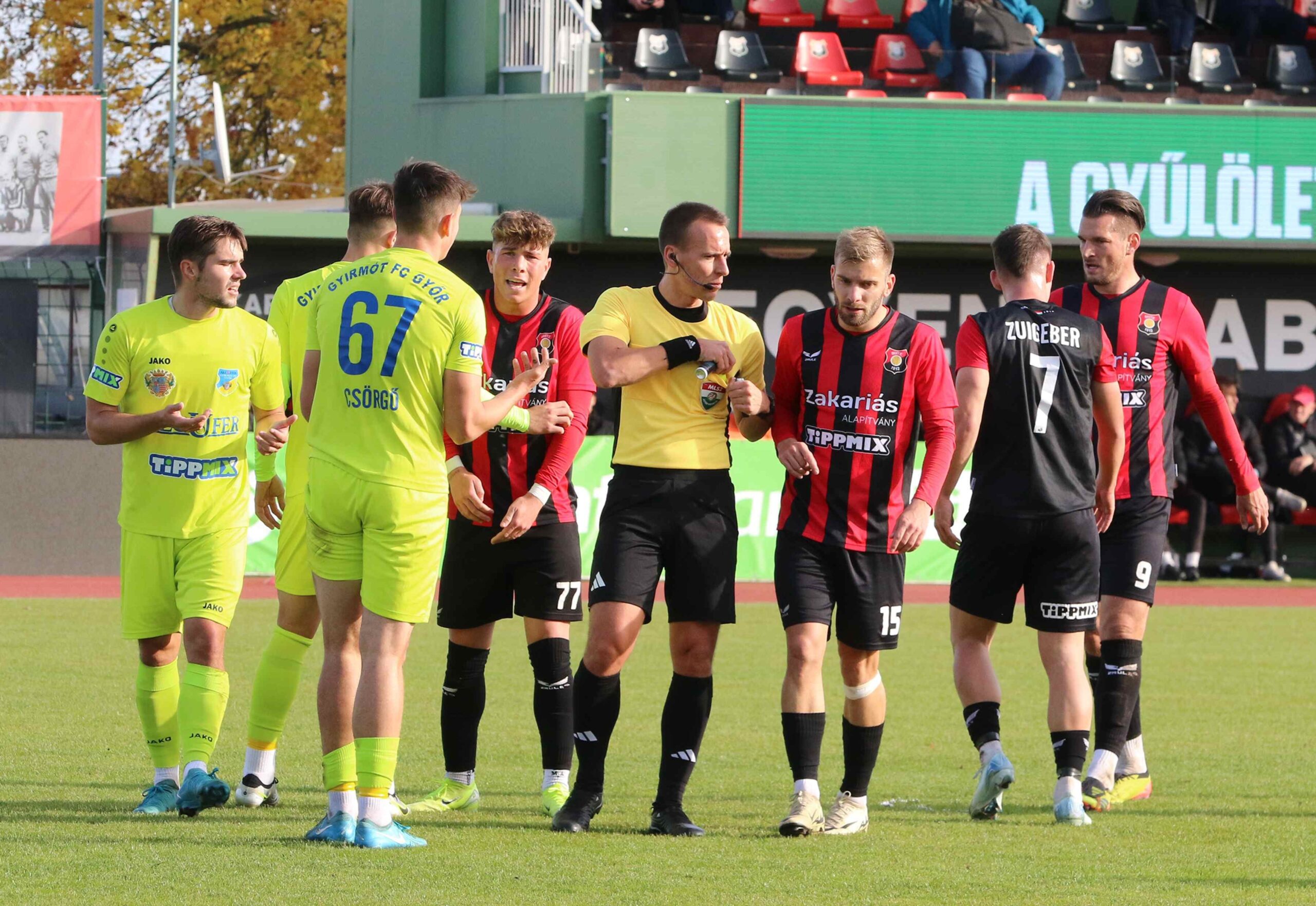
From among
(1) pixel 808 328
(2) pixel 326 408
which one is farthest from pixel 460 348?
(1) pixel 808 328

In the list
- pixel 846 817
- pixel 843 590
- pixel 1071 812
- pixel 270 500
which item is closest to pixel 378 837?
pixel 270 500

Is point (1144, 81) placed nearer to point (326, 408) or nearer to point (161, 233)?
point (161, 233)

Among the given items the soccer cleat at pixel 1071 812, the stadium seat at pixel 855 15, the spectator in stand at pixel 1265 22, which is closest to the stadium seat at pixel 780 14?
the stadium seat at pixel 855 15

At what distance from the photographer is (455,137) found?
19.2 metres

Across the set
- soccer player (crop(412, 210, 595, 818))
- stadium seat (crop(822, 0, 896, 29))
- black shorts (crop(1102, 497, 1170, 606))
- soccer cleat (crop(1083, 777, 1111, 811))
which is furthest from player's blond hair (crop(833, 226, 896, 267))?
stadium seat (crop(822, 0, 896, 29))

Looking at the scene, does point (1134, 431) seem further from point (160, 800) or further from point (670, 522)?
point (160, 800)

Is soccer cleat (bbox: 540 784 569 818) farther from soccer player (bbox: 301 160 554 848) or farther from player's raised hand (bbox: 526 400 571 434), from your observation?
player's raised hand (bbox: 526 400 571 434)

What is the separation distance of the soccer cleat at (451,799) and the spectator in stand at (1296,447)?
44.9ft

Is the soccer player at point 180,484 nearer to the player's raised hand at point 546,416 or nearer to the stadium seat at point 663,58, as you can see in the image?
the player's raised hand at point 546,416

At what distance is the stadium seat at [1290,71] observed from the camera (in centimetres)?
2062

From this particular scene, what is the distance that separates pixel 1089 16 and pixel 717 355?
17465 mm

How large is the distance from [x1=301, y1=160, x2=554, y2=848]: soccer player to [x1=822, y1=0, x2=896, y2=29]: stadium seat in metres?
16.6

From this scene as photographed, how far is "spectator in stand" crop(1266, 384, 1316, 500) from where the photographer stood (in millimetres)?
18094

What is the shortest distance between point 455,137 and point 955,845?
48.0ft
